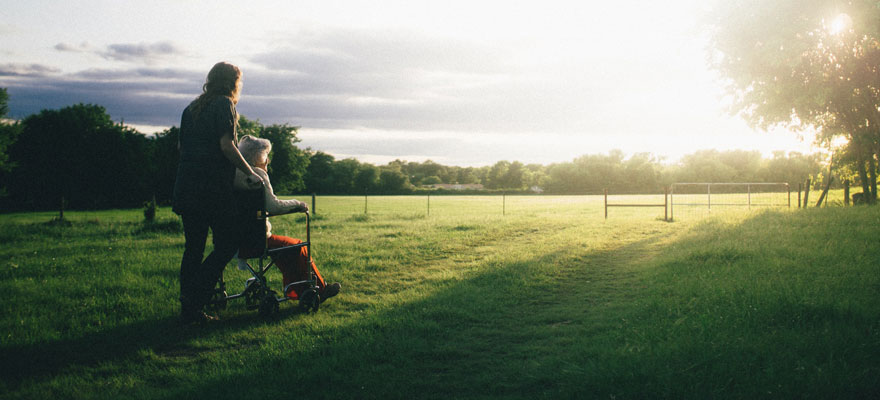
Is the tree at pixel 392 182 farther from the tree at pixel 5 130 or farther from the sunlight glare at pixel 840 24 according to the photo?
the sunlight glare at pixel 840 24

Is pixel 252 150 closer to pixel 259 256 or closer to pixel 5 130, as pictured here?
pixel 259 256

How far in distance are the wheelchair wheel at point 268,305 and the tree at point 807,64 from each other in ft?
51.5

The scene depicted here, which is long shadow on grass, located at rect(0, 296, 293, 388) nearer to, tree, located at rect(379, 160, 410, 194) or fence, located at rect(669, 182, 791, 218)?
fence, located at rect(669, 182, 791, 218)

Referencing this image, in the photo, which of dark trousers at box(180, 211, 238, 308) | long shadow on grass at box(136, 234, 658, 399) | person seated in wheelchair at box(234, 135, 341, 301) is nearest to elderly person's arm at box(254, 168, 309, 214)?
person seated in wheelchair at box(234, 135, 341, 301)

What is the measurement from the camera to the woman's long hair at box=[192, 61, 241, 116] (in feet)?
14.9

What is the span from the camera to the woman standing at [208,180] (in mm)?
4410

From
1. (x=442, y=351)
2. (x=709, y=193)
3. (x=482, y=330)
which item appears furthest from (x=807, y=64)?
(x=442, y=351)

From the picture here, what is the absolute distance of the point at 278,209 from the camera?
16.0ft

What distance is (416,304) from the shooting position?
576 centimetres

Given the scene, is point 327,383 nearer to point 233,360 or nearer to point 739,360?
point 233,360

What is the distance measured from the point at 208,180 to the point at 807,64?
19058 millimetres

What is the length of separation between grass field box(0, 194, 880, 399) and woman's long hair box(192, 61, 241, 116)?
2.31 meters

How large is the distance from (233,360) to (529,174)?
116m

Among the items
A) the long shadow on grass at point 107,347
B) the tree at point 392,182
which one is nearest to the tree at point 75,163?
the tree at point 392,182
